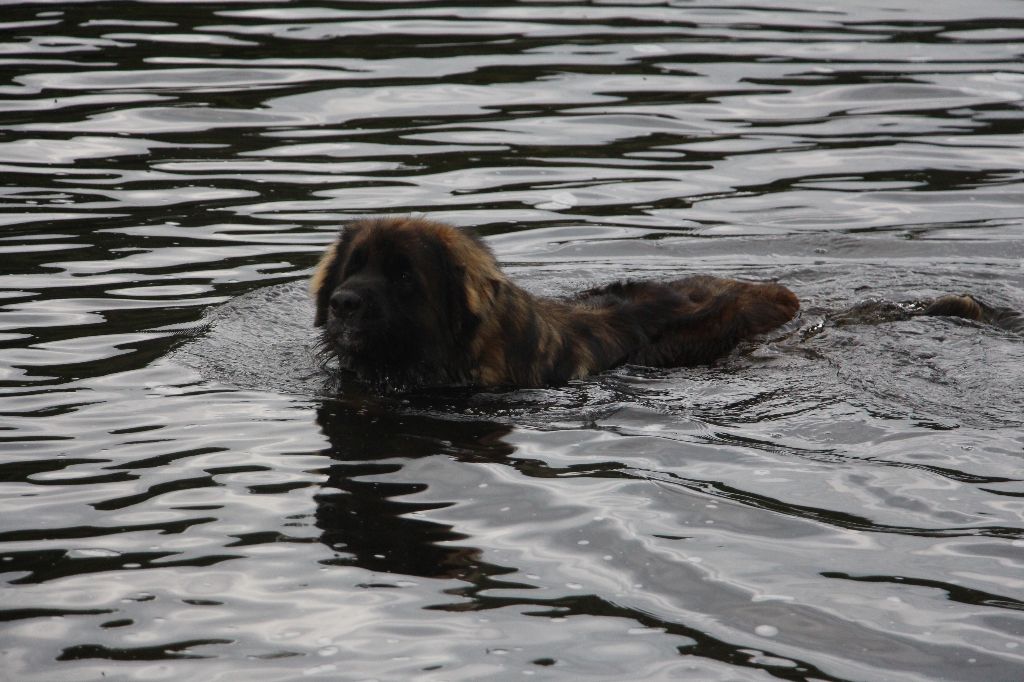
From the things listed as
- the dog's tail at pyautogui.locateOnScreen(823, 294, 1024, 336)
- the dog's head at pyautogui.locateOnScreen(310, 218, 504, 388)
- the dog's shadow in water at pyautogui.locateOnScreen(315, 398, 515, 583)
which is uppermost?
the dog's head at pyautogui.locateOnScreen(310, 218, 504, 388)

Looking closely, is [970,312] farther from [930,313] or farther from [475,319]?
[475,319]

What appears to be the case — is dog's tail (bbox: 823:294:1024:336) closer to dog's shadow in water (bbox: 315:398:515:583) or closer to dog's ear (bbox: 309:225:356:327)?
dog's shadow in water (bbox: 315:398:515:583)

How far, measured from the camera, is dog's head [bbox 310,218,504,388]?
733 cm

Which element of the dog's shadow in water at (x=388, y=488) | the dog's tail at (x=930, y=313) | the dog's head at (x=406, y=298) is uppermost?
the dog's head at (x=406, y=298)

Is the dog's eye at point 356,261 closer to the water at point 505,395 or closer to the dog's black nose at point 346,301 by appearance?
the dog's black nose at point 346,301

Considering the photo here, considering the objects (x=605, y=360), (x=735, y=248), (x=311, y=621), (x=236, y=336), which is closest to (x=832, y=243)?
(x=735, y=248)

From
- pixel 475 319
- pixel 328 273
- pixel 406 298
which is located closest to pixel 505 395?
pixel 475 319

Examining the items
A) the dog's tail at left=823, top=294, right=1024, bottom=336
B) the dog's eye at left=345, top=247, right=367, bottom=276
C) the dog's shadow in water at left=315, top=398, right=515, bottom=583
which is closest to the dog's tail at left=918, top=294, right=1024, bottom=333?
the dog's tail at left=823, top=294, right=1024, bottom=336

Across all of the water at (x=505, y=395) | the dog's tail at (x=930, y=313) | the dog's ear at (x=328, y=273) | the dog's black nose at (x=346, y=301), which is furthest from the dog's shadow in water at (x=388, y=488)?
the dog's tail at (x=930, y=313)

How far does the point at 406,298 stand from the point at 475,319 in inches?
16.9

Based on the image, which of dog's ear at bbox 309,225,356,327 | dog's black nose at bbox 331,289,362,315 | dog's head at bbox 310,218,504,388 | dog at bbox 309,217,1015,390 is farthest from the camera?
dog's ear at bbox 309,225,356,327

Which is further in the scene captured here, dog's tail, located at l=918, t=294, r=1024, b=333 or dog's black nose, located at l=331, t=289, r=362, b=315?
dog's tail, located at l=918, t=294, r=1024, b=333

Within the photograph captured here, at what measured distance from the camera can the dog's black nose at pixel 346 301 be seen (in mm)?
7164

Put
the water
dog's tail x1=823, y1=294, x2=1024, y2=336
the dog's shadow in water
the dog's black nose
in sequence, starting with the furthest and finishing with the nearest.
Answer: dog's tail x1=823, y1=294, x2=1024, y2=336 → the dog's black nose → the dog's shadow in water → the water
